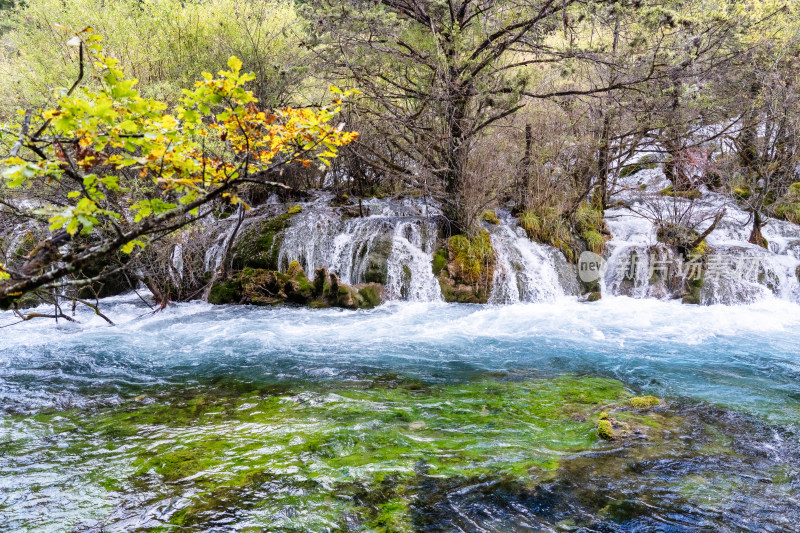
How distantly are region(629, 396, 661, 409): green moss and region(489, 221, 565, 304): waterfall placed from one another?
20.2 ft

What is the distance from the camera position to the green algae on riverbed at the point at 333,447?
128 inches

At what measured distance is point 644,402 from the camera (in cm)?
501

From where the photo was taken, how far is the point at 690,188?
14852 millimetres

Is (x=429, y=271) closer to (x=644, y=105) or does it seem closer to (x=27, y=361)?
(x=644, y=105)

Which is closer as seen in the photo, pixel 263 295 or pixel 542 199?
pixel 263 295

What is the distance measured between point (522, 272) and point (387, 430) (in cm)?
791

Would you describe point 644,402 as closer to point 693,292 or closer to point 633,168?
point 693,292

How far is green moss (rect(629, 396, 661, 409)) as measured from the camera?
4965 millimetres

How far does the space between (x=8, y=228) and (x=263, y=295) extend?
281 inches

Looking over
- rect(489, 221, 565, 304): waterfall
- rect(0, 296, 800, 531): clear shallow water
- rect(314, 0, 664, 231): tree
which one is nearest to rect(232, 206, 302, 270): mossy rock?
rect(0, 296, 800, 531): clear shallow water

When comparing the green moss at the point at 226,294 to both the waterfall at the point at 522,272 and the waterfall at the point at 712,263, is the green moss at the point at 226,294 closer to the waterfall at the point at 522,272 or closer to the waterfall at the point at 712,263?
the waterfall at the point at 522,272

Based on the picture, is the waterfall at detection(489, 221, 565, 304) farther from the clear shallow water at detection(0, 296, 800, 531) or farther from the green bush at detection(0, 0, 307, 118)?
the green bush at detection(0, 0, 307, 118)

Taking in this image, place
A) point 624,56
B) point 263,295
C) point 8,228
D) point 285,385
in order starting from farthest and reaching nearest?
point 8,228, point 263,295, point 624,56, point 285,385

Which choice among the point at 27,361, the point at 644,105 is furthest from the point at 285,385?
the point at 644,105
